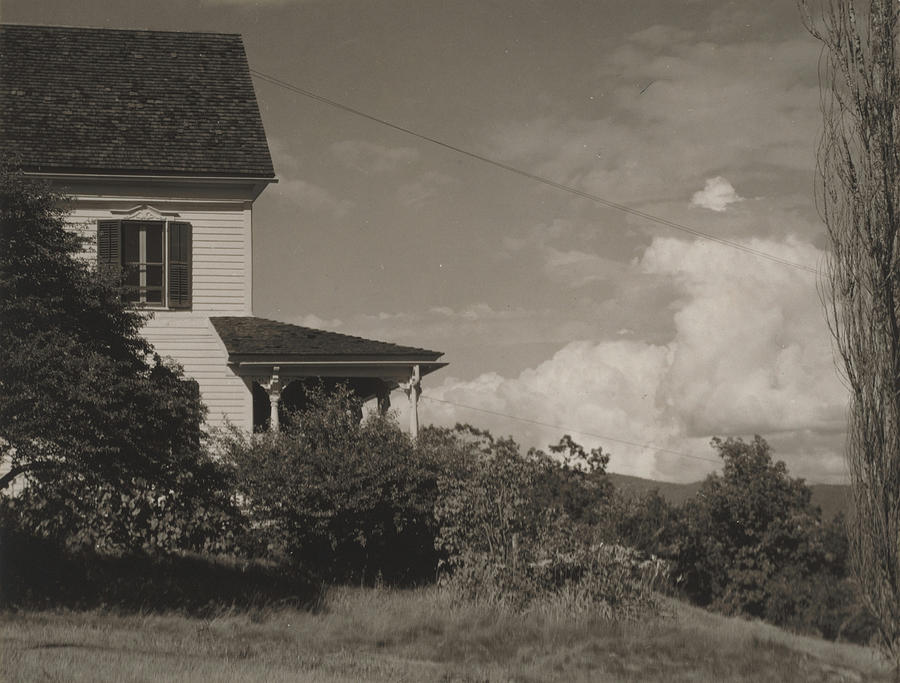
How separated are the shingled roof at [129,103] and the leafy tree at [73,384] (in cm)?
765

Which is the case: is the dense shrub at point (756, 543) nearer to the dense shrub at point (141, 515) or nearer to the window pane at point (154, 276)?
the dense shrub at point (141, 515)

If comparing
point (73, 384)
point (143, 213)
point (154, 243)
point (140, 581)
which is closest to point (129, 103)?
point (143, 213)

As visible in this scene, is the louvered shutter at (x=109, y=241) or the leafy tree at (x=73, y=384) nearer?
the leafy tree at (x=73, y=384)

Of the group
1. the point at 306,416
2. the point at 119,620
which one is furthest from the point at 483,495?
the point at 119,620

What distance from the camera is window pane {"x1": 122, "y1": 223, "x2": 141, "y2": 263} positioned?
21252mm

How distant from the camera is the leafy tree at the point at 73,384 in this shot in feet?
40.2

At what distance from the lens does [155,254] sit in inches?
843

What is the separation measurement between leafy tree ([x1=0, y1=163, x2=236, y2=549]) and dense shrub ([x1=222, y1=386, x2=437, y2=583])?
5.61ft

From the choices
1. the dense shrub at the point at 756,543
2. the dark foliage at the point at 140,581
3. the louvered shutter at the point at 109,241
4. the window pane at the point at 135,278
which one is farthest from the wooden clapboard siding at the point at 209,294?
the dense shrub at the point at 756,543

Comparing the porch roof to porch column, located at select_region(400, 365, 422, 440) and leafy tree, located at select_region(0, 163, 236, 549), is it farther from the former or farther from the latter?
leafy tree, located at select_region(0, 163, 236, 549)

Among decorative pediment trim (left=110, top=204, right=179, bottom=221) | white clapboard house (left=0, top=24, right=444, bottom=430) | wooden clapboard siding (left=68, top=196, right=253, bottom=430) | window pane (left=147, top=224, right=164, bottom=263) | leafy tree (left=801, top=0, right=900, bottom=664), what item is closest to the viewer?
leafy tree (left=801, top=0, right=900, bottom=664)

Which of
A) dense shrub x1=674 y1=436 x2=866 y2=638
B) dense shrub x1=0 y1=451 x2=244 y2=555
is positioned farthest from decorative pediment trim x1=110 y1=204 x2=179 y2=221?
dense shrub x1=674 y1=436 x2=866 y2=638

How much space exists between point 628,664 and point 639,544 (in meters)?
11.0

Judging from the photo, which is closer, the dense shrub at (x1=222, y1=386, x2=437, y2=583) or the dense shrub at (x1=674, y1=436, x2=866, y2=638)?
the dense shrub at (x1=222, y1=386, x2=437, y2=583)
